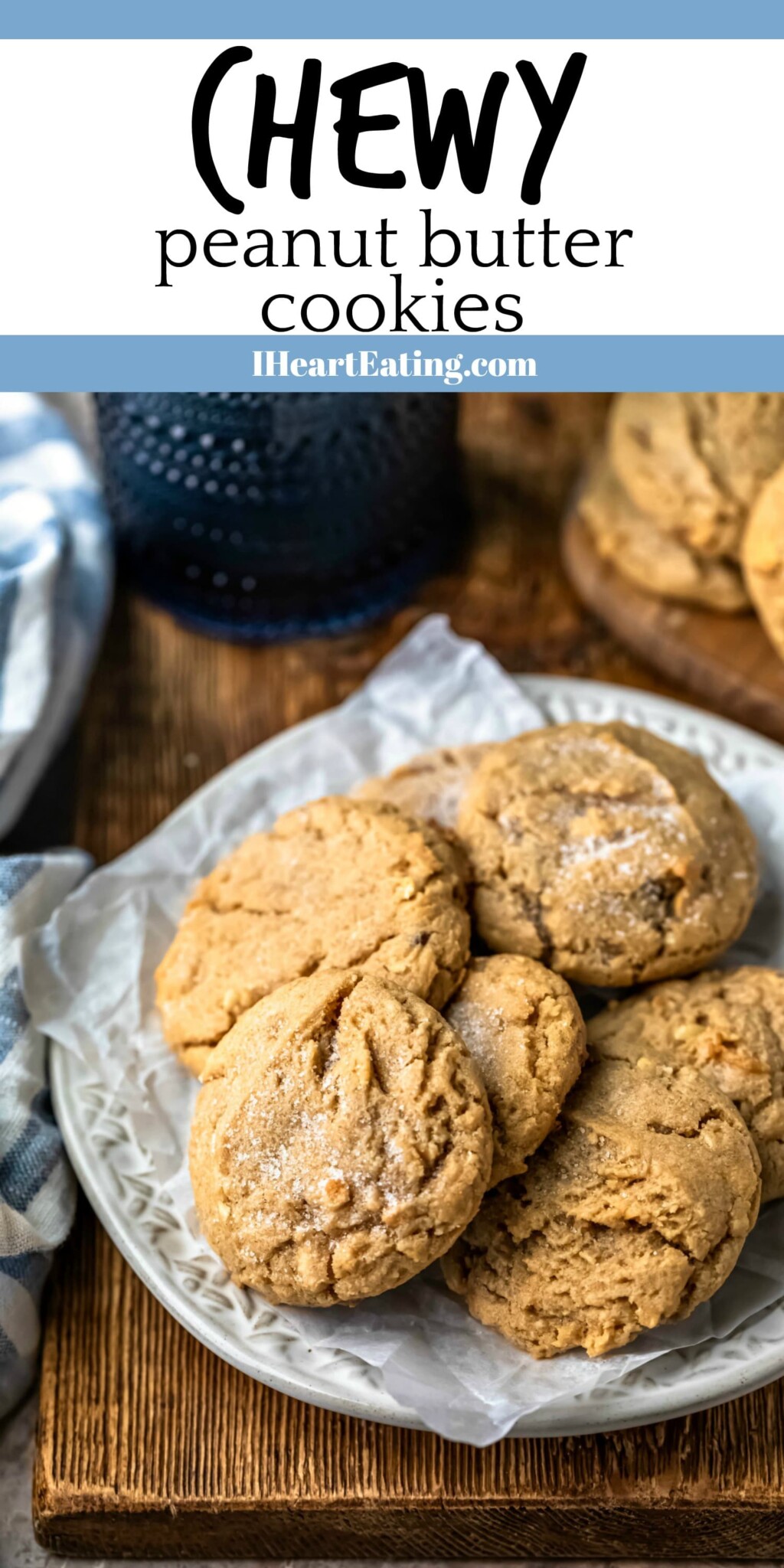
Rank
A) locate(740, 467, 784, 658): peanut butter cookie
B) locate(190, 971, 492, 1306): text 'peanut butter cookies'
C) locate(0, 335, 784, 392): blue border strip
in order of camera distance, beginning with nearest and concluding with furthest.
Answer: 1. locate(190, 971, 492, 1306): text 'peanut butter cookies'
2. locate(0, 335, 784, 392): blue border strip
3. locate(740, 467, 784, 658): peanut butter cookie

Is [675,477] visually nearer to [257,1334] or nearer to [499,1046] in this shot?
[499,1046]

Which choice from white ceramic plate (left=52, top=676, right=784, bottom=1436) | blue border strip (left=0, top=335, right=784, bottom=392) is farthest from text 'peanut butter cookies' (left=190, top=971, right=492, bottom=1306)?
blue border strip (left=0, top=335, right=784, bottom=392)

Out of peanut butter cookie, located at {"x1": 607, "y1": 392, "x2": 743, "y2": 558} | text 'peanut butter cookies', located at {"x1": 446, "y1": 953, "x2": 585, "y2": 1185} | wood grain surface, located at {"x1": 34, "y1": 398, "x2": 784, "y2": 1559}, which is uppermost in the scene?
peanut butter cookie, located at {"x1": 607, "y1": 392, "x2": 743, "y2": 558}

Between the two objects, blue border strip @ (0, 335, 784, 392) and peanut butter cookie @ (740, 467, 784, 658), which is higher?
blue border strip @ (0, 335, 784, 392)

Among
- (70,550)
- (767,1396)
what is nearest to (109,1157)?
(767,1396)

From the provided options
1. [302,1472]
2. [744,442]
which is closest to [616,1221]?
[302,1472]

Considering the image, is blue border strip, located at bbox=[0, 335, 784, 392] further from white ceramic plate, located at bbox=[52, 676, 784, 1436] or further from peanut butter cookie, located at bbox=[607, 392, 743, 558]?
white ceramic plate, located at bbox=[52, 676, 784, 1436]
